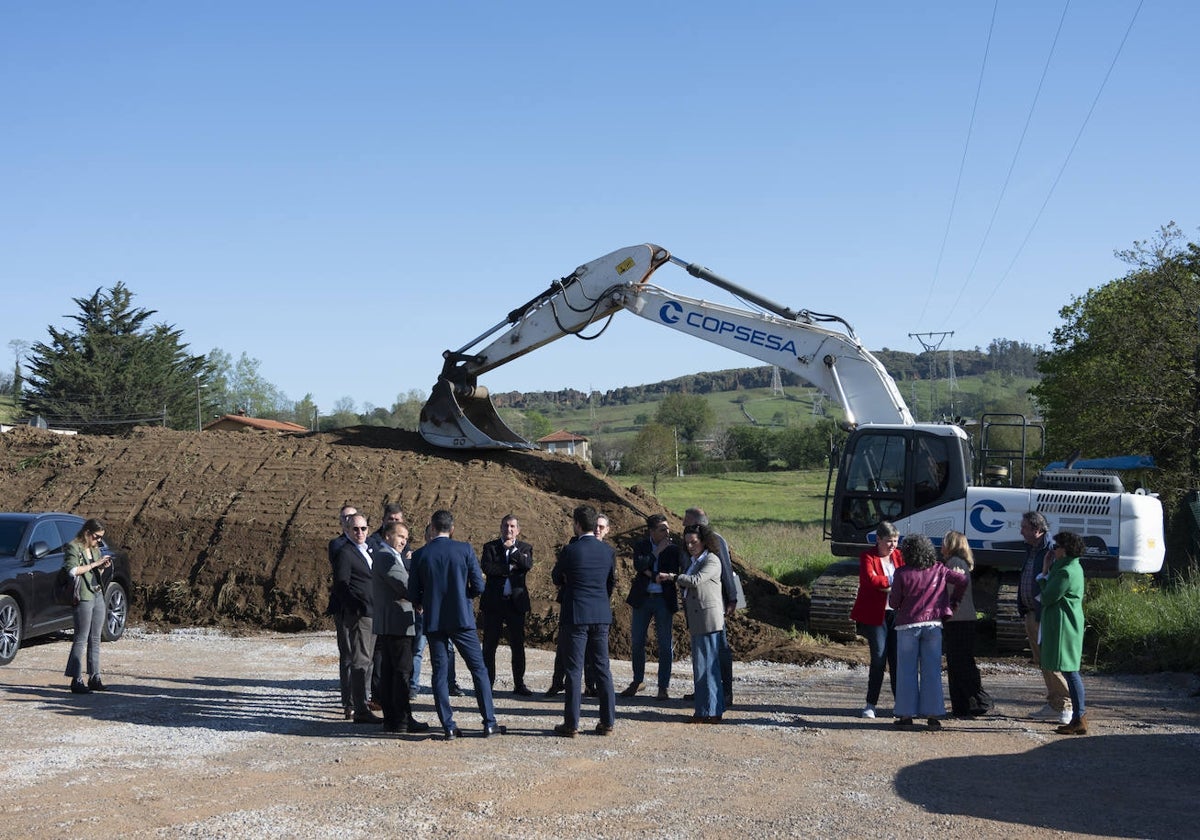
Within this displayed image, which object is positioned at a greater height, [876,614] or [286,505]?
[286,505]

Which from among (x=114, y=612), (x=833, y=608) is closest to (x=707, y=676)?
(x=833, y=608)

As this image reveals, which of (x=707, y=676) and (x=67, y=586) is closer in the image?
(x=707, y=676)

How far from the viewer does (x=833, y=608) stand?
15.2 metres

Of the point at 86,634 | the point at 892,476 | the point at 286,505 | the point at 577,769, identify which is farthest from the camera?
the point at 286,505

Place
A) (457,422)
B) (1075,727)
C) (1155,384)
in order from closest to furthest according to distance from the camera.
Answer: (1075,727) < (457,422) < (1155,384)

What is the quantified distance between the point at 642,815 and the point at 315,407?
333 ft

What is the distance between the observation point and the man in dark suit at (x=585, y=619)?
973 cm

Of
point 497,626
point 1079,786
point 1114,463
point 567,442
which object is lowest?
point 1079,786

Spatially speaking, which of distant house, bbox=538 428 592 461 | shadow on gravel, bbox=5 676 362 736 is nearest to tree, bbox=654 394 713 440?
distant house, bbox=538 428 592 461

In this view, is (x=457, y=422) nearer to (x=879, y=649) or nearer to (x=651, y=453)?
(x=879, y=649)

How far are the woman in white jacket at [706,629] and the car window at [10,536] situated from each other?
799 cm

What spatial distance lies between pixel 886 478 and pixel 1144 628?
3.56 m

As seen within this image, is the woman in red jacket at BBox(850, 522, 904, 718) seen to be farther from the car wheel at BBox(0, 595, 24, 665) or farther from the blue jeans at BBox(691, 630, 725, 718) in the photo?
the car wheel at BBox(0, 595, 24, 665)

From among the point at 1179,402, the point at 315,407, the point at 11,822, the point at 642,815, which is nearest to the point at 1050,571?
the point at 642,815
